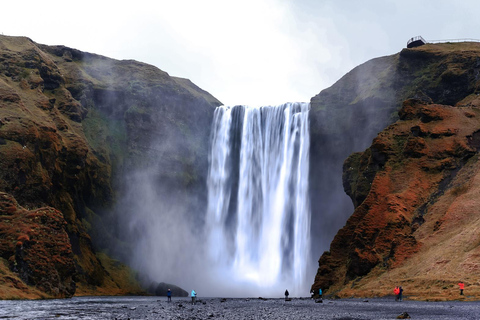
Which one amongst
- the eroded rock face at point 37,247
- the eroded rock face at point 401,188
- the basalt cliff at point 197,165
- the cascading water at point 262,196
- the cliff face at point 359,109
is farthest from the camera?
the cascading water at point 262,196

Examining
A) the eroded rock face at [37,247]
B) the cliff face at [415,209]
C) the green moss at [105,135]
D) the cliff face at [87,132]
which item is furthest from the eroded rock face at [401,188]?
the green moss at [105,135]

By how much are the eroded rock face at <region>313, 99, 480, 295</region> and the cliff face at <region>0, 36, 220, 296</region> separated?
35.8 meters

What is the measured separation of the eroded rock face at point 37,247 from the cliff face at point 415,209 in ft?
98.2

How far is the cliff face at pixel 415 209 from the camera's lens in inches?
1577

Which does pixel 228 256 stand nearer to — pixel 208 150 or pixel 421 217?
pixel 208 150

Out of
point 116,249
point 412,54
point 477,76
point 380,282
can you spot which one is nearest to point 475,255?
point 380,282

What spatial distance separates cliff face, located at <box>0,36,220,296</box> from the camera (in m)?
72.2

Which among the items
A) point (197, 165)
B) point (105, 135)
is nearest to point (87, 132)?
point (105, 135)

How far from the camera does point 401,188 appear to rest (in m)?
54.5

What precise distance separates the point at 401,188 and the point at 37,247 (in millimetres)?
41543

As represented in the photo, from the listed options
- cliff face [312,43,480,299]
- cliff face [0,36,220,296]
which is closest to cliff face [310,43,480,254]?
cliff face [312,43,480,299]

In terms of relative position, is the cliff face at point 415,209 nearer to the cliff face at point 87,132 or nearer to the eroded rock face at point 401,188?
the eroded rock face at point 401,188

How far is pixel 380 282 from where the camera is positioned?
43.6 metres

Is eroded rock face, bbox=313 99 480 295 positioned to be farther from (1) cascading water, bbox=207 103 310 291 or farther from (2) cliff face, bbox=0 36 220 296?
(2) cliff face, bbox=0 36 220 296
